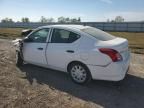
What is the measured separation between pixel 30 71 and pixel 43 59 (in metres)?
0.83

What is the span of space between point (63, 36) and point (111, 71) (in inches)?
72.5

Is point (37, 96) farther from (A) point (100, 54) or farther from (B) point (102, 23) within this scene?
(B) point (102, 23)

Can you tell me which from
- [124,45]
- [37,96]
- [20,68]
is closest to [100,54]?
[124,45]

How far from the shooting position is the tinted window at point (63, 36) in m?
5.89

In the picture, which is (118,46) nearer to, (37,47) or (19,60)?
(37,47)

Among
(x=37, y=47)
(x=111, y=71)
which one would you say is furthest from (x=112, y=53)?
(x=37, y=47)

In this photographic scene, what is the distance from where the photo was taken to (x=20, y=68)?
7379mm

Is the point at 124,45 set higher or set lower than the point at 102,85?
higher

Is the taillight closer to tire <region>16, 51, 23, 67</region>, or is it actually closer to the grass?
tire <region>16, 51, 23, 67</region>

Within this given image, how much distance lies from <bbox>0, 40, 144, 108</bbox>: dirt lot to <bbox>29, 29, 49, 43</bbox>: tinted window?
1.10 metres

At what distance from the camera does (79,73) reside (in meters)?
5.75

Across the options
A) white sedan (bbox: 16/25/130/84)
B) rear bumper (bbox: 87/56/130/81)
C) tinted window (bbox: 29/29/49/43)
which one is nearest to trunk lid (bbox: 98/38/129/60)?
white sedan (bbox: 16/25/130/84)

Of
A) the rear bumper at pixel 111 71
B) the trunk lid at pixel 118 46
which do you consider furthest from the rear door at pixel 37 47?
the trunk lid at pixel 118 46

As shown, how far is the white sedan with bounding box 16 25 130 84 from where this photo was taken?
5.21 metres
